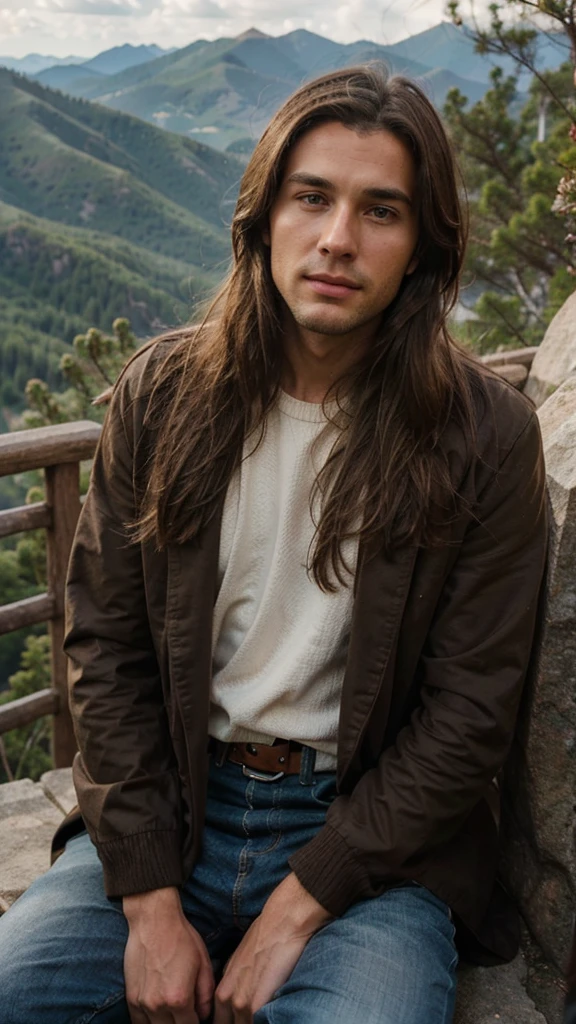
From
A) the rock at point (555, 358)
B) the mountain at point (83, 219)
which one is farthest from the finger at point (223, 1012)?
the mountain at point (83, 219)

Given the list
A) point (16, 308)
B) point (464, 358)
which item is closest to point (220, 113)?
point (16, 308)

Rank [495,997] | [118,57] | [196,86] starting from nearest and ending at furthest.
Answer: [495,997], [196,86], [118,57]

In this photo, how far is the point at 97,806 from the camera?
195 centimetres

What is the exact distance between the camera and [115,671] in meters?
2.03

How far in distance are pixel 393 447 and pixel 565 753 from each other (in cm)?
68

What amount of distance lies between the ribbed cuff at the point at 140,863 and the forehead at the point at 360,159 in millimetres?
1258

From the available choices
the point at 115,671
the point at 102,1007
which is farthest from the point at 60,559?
the point at 102,1007

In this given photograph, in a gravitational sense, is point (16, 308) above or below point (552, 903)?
below

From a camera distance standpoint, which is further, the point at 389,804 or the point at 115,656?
the point at 115,656

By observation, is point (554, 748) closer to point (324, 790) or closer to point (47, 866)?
point (324, 790)

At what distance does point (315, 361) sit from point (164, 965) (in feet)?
3.70

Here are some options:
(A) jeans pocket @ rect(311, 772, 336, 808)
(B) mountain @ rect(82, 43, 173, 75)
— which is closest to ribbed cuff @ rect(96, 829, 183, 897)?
(A) jeans pocket @ rect(311, 772, 336, 808)

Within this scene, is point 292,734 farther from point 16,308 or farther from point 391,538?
point 16,308

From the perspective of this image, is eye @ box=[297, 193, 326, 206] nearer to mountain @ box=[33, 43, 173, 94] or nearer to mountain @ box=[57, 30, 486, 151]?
mountain @ box=[57, 30, 486, 151]
